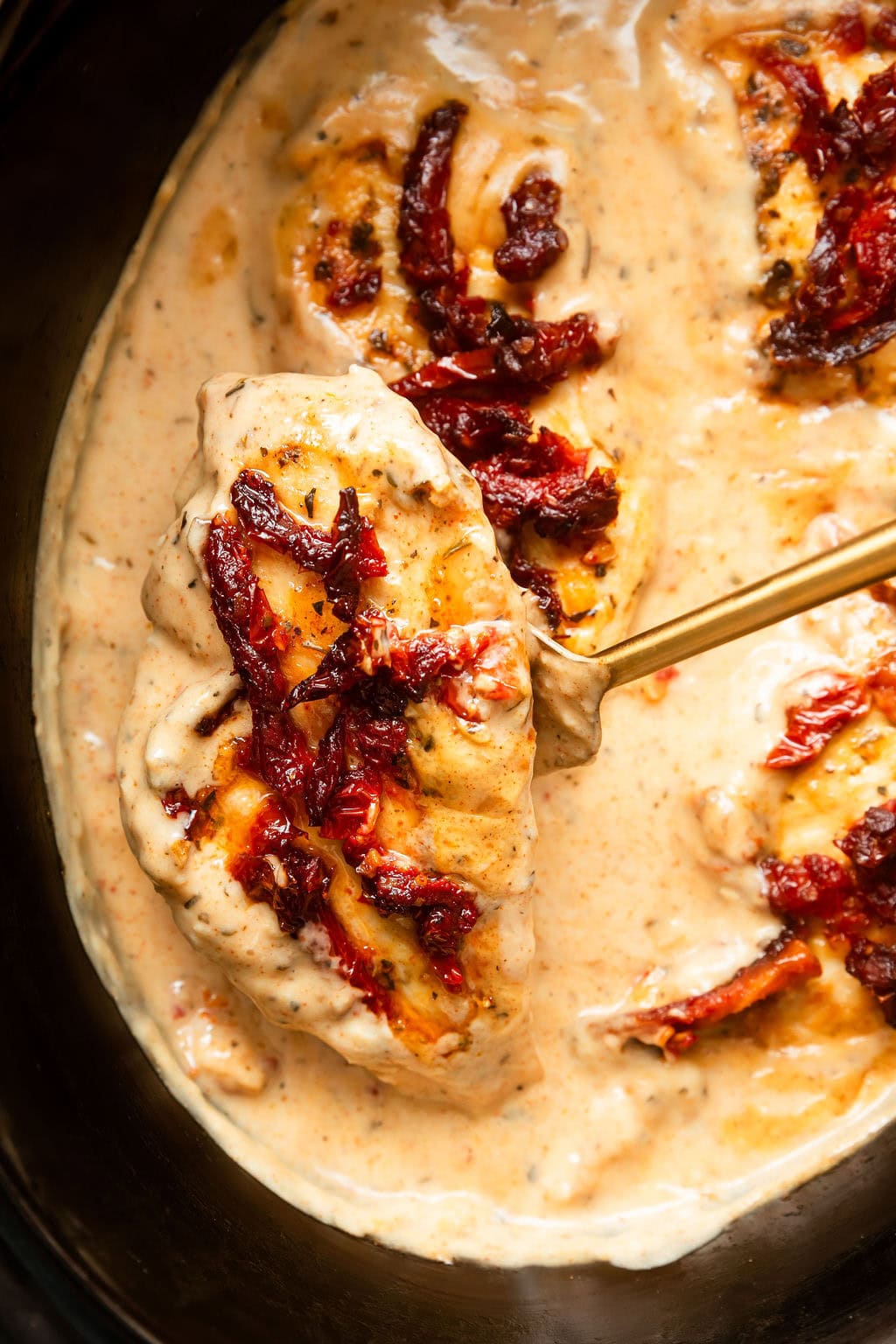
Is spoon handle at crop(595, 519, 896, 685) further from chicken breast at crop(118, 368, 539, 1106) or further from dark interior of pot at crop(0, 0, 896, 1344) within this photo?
dark interior of pot at crop(0, 0, 896, 1344)

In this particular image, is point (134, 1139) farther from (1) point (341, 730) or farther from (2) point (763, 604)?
(2) point (763, 604)

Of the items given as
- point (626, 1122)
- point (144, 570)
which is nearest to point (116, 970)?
point (144, 570)

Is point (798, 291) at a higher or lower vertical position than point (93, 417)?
lower

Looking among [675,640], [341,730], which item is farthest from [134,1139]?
[675,640]

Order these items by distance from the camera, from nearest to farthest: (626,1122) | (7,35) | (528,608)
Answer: (7,35)
(528,608)
(626,1122)

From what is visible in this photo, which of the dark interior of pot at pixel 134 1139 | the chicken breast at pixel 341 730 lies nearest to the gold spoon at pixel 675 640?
the chicken breast at pixel 341 730

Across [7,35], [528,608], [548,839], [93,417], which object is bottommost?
[548,839]

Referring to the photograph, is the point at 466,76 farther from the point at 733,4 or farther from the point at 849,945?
the point at 849,945
